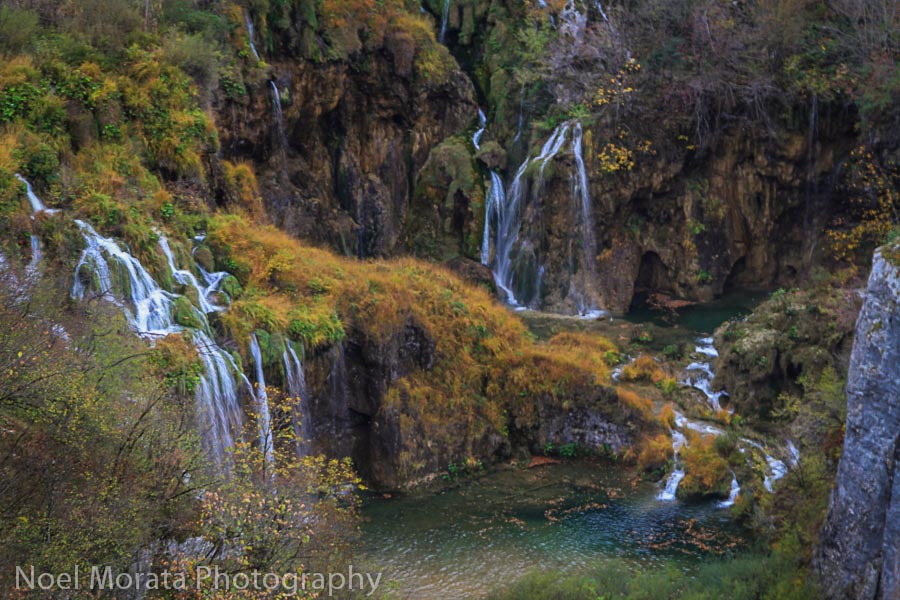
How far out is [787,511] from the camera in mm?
14969

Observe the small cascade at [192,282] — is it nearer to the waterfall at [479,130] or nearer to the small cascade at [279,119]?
the small cascade at [279,119]

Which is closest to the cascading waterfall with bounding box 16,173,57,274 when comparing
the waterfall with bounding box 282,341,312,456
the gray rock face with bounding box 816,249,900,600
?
the waterfall with bounding box 282,341,312,456

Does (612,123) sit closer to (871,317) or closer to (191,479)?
(871,317)

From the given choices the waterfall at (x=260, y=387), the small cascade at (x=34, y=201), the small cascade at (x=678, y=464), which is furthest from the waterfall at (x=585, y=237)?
the small cascade at (x=34, y=201)

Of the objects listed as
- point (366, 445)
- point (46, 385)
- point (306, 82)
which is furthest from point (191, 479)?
point (306, 82)

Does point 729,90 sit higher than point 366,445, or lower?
higher

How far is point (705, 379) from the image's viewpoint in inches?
888

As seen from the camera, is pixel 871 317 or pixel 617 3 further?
pixel 617 3

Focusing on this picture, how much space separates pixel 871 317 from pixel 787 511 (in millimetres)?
4876

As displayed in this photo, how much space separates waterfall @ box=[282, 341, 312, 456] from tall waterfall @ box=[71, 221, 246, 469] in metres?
1.64

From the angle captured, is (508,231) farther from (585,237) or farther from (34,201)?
(34,201)

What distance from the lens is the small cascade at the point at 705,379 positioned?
21.6 meters

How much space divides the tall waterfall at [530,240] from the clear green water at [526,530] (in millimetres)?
12402

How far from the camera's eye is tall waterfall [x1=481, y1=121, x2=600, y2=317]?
30.5 metres
